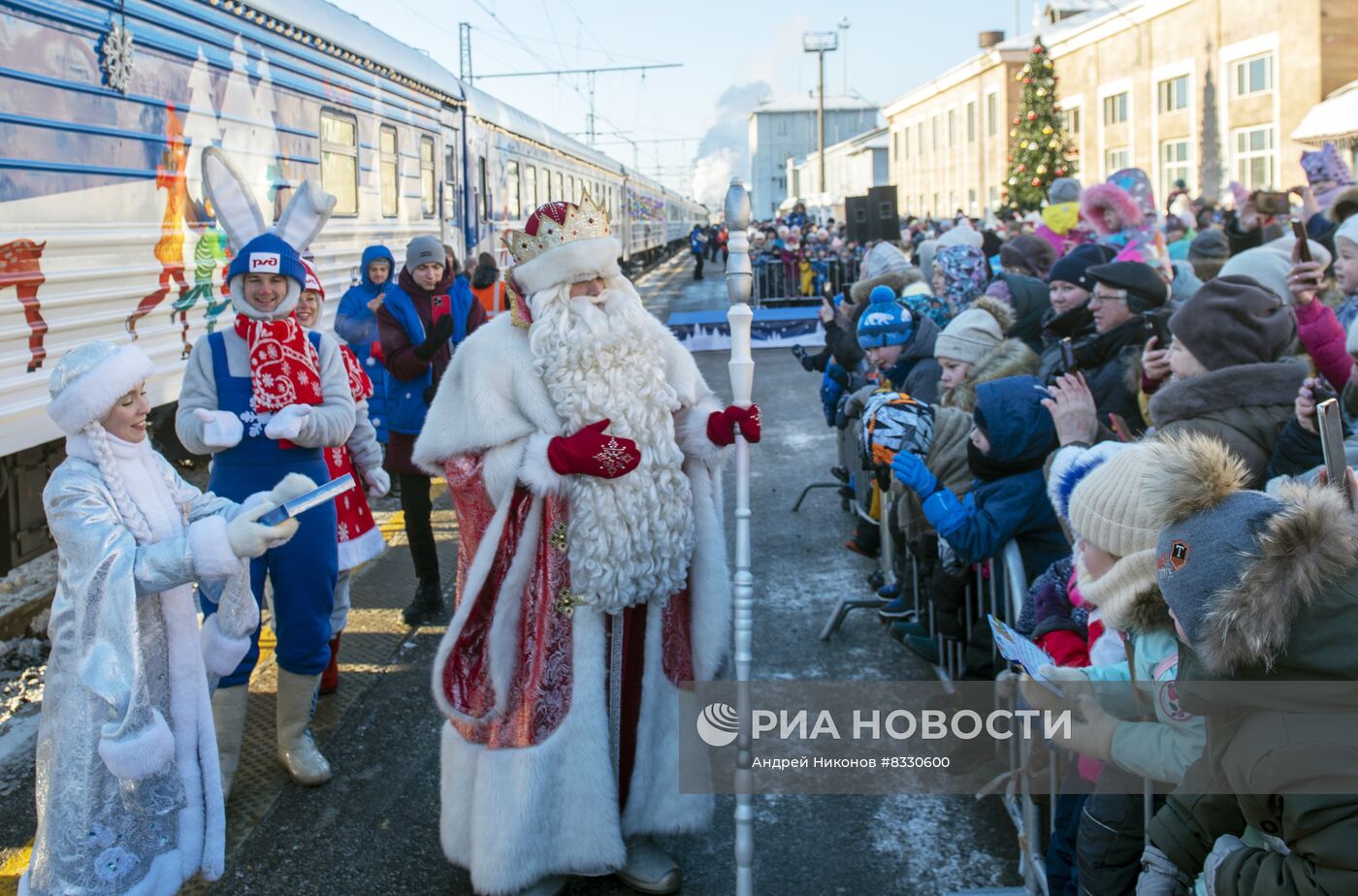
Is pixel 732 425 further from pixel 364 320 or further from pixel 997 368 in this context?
pixel 364 320

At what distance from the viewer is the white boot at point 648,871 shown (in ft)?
11.0

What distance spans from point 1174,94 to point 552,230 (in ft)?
97.8

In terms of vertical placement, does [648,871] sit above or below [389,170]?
below

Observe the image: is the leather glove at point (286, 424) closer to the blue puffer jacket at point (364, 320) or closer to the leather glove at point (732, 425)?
A: the leather glove at point (732, 425)

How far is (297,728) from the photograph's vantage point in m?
4.13

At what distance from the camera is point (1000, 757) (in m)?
3.99

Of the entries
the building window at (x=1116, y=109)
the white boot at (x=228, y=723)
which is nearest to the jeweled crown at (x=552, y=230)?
the white boot at (x=228, y=723)

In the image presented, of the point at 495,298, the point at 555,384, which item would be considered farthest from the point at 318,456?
the point at 495,298

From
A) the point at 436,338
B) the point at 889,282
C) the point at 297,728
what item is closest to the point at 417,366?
the point at 436,338

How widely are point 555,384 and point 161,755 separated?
1.39 metres

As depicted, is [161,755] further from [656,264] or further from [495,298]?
[656,264]

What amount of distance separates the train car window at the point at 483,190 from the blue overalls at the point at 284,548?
10.8 meters

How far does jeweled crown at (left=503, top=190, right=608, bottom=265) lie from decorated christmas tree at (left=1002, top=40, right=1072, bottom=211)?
29.8 m

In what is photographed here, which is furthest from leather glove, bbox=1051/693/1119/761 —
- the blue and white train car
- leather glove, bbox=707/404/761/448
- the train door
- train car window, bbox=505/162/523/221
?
train car window, bbox=505/162/523/221
